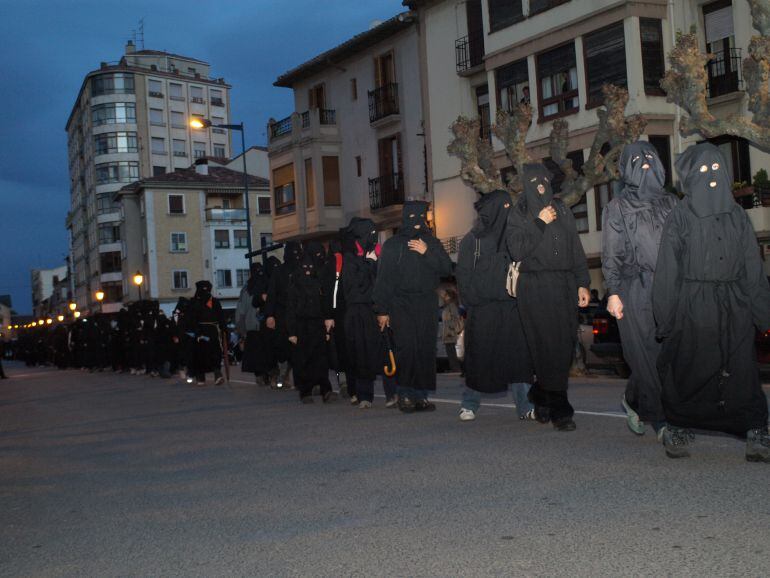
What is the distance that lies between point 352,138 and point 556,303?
35346mm

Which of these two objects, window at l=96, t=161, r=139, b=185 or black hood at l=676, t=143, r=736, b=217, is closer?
black hood at l=676, t=143, r=736, b=217

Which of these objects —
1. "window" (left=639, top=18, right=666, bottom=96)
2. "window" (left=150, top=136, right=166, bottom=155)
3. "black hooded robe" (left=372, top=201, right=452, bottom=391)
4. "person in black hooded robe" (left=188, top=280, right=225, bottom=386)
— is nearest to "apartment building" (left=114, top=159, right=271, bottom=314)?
"window" (left=150, top=136, right=166, bottom=155)

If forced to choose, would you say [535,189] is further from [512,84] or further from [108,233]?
[108,233]

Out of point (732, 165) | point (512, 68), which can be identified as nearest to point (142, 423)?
point (732, 165)

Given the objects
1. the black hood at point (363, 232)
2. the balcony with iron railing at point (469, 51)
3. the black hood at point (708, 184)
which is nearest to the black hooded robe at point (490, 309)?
the black hood at point (708, 184)

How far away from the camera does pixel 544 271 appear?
9359mm

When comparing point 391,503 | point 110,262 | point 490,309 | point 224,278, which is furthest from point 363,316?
point 110,262

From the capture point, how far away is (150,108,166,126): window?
10101cm

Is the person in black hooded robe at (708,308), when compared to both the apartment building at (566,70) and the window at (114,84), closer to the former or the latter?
the apartment building at (566,70)

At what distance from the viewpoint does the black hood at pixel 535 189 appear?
9.30 meters

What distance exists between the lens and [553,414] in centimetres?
920

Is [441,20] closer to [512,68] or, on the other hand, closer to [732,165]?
[512,68]

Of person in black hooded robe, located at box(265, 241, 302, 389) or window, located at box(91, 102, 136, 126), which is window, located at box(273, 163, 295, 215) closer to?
person in black hooded robe, located at box(265, 241, 302, 389)

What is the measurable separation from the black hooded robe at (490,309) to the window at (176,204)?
73.0m
